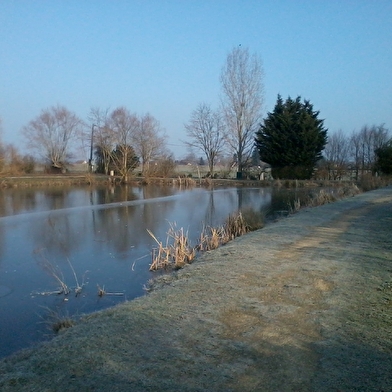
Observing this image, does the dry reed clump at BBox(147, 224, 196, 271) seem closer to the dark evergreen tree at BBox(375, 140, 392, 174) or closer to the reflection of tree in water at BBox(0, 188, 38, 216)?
the reflection of tree in water at BBox(0, 188, 38, 216)

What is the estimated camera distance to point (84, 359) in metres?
3.56

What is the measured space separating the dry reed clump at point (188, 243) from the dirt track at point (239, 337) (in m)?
1.94

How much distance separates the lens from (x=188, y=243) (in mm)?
10359

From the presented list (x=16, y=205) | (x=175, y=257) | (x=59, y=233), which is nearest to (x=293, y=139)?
(x=16, y=205)

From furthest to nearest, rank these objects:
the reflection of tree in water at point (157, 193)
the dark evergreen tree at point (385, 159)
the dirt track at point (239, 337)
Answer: the dark evergreen tree at point (385, 159), the reflection of tree in water at point (157, 193), the dirt track at point (239, 337)

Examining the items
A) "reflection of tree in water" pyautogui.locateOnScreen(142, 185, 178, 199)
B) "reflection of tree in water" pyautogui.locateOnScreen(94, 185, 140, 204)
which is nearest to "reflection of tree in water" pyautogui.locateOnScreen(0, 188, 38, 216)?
"reflection of tree in water" pyautogui.locateOnScreen(94, 185, 140, 204)

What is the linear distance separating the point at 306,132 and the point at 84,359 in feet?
119

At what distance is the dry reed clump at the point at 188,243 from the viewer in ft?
28.9

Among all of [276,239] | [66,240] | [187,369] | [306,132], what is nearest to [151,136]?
[306,132]

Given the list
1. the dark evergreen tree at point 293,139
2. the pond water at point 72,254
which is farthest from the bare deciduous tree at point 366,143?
the pond water at point 72,254

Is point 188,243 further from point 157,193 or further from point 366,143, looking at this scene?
point 366,143

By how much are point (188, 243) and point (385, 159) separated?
2594 centimetres

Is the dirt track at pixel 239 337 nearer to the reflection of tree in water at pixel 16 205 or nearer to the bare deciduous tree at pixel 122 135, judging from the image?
the reflection of tree in water at pixel 16 205

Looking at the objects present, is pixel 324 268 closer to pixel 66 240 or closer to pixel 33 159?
pixel 66 240
